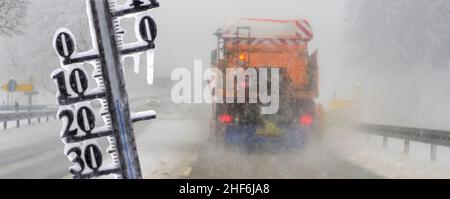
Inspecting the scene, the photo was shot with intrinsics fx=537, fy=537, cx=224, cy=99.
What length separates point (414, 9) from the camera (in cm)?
3469

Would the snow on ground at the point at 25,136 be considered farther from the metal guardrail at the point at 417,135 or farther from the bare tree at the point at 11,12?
the metal guardrail at the point at 417,135

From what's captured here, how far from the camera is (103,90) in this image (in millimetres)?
2562

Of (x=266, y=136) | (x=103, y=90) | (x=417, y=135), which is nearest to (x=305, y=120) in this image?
(x=266, y=136)

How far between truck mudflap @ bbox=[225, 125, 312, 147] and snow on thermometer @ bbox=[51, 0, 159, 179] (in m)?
10.4

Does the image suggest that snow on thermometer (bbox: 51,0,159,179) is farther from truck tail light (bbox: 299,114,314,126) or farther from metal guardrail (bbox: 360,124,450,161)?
metal guardrail (bbox: 360,124,450,161)

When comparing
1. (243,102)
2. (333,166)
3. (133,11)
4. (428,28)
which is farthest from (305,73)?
(428,28)

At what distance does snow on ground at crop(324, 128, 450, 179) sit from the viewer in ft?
35.7

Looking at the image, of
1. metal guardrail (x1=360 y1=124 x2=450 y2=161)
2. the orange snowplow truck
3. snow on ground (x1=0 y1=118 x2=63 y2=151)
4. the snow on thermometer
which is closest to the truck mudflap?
the orange snowplow truck

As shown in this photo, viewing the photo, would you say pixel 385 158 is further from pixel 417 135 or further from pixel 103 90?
pixel 103 90

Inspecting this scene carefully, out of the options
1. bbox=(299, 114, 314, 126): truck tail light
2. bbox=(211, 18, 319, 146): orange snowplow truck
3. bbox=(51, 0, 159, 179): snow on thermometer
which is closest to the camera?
bbox=(51, 0, 159, 179): snow on thermometer

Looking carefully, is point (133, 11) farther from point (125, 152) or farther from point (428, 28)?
point (428, 28)

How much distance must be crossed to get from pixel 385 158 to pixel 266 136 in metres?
3.24

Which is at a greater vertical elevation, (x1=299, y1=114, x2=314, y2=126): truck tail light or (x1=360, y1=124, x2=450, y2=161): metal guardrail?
(x1=299, y1=114, x2=314, y2=126): truck tail light

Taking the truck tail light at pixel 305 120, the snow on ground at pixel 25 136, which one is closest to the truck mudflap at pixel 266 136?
the truck tail light at pixel 305 120
